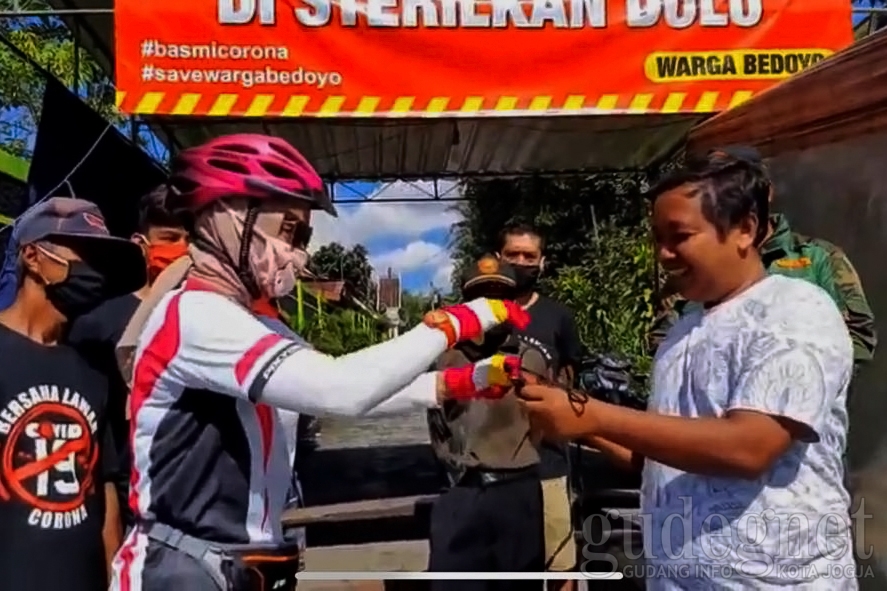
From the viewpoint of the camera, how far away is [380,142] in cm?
818

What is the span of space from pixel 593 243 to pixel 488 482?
13.4 m

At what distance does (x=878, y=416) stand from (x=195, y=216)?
267 centimetres

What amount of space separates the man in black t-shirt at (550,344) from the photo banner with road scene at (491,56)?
692 mm

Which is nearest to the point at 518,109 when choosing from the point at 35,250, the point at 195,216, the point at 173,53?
the point at 173,53

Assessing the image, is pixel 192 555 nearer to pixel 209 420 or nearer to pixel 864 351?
pixel 209 420

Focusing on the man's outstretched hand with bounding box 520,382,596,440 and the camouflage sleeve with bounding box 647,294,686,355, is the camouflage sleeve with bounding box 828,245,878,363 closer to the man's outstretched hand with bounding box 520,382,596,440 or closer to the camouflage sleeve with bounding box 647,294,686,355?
the camouflage sleeve with bounding box 647,294,686,355

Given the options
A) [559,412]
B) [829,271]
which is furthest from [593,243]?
[559,412]

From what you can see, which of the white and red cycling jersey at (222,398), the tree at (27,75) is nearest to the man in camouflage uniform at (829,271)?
the white and red cycling jersey at (222,398)

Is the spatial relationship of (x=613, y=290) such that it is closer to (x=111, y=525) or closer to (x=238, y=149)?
(x=111, y=525)

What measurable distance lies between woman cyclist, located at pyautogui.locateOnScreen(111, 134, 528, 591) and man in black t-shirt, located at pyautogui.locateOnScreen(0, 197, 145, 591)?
77 centimetres

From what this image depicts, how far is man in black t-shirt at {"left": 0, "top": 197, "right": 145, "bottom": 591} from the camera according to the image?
2623 mm

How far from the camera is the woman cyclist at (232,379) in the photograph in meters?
1.81

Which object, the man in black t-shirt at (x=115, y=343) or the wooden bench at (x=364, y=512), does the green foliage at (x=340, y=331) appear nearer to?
the wooden bench at (x=364, y=512)

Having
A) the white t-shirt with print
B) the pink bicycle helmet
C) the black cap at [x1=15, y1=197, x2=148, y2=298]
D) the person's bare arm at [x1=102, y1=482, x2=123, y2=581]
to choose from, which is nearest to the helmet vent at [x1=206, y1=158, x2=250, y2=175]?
the pink bicycle helmet
